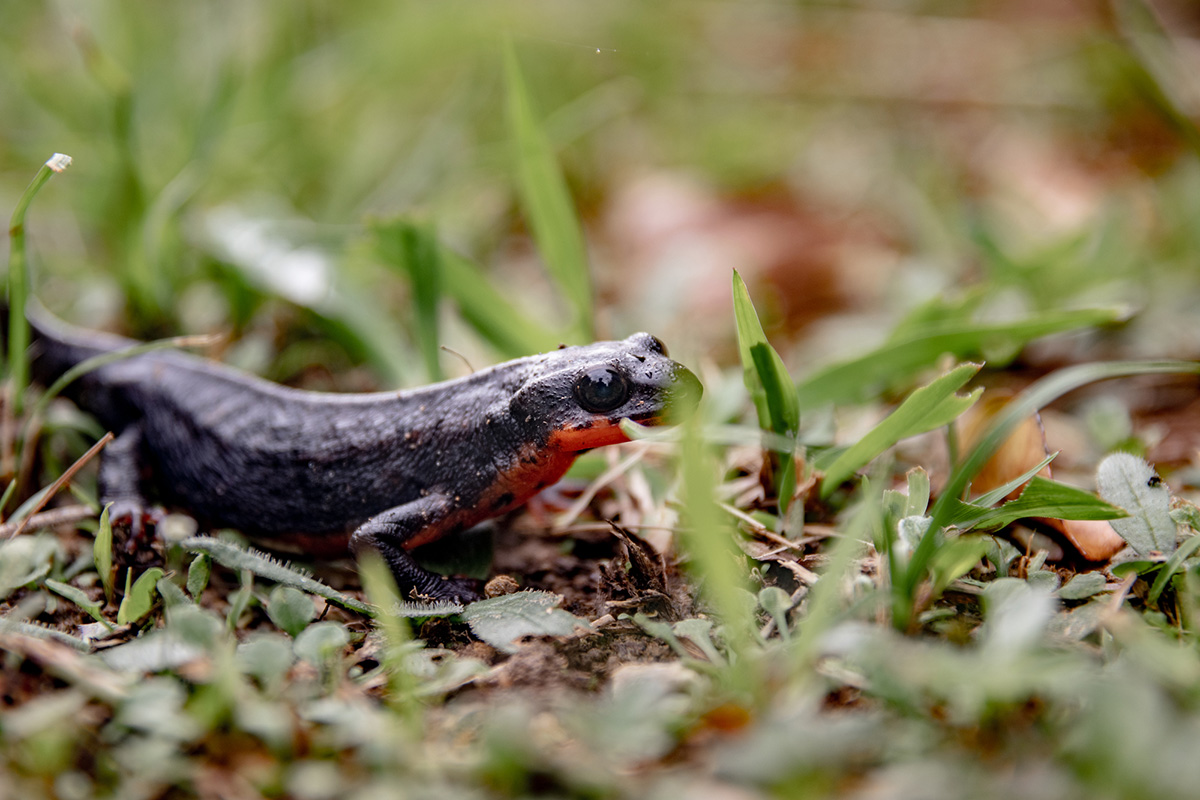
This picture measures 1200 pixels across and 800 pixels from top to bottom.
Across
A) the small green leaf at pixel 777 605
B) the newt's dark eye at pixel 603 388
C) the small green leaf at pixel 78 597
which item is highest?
the newt's dark eye at pixel 603 388

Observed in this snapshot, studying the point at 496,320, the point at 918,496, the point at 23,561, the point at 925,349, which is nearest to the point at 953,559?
the point at 918,496

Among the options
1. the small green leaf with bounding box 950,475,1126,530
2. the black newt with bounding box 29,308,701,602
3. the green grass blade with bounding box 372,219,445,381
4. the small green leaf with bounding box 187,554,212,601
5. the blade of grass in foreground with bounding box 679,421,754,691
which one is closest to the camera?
the blade of grass in foreground with bounding box 679,421,754,691

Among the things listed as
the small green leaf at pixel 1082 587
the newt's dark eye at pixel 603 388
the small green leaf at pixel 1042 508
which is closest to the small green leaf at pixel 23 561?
the newt's dark eye at pixel 603 388

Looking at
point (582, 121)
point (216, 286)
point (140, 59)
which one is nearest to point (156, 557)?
point (216, 286)

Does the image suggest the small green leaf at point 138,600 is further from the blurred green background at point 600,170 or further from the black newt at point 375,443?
the blurred green background at point 600,170

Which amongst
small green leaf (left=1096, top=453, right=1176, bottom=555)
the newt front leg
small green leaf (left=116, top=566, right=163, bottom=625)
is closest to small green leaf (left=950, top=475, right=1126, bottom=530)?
small green leaf (left=1096, top=453, right=1176, bottom=555)

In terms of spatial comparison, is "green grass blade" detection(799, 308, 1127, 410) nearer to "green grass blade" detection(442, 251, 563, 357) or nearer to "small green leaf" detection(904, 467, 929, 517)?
"small green leaf" detection(904, 467, 929, 517)

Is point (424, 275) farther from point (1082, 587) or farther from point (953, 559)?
point (1082, 587)

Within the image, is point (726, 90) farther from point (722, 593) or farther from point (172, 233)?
point (722, 593)
